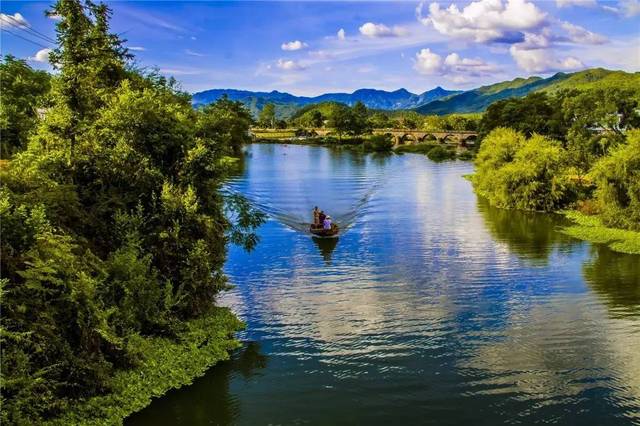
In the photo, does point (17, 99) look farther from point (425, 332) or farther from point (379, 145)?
point (379, 145)

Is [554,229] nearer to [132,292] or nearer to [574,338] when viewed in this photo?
[574,338]

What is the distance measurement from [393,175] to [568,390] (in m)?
75.2

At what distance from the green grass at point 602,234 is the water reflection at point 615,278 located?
1161 millimetres

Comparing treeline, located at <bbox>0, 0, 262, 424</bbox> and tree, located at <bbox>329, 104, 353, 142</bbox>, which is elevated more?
tree, located at <bbox>329, 104, 353, 142</bbox>

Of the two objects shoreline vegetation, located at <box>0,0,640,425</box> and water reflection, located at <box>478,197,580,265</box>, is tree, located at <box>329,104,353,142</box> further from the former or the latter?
shoreline vegetation, located at <box>0,0,640,425</box>

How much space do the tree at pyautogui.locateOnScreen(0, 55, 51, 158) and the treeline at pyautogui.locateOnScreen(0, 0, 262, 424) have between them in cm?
1129

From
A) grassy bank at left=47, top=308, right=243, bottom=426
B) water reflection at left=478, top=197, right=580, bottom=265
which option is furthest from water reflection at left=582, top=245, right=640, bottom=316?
grassy bank at left=47, top=308, right=243, bottom=426

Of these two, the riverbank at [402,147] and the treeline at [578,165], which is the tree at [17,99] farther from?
the riverbank at [402,147]

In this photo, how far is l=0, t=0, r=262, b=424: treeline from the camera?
1605cm

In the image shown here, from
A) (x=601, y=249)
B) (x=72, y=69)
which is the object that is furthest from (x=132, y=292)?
(x=601, y=249)

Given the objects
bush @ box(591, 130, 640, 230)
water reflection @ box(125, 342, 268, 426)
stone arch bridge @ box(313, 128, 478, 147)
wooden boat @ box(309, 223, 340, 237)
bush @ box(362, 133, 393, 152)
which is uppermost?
stone arch bridge @ box(313, 128, 478, 147)

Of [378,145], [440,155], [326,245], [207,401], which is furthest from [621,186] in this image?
[378,145]

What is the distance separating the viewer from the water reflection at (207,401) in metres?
18.2

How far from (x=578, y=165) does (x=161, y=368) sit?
204 feet
